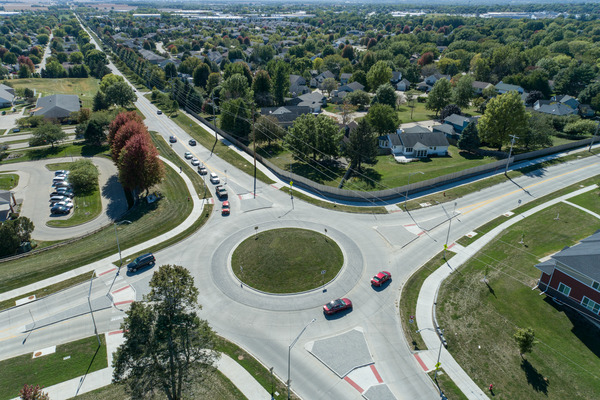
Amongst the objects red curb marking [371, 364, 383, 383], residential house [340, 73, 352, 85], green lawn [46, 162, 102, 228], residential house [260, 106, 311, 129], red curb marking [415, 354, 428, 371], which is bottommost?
green lawn [46, 162, 102, 228]

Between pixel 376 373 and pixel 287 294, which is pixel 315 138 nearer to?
pixel 287 294

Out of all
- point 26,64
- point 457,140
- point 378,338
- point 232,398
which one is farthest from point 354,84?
point 26,64

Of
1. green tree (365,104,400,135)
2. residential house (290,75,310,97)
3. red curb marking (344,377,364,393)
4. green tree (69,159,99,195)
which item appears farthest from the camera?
residential house (290,75,310,97)

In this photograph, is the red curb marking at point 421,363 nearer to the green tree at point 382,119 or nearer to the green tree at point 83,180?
the green tree at point 83,180

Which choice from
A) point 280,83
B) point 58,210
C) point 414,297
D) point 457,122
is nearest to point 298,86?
point 280,83

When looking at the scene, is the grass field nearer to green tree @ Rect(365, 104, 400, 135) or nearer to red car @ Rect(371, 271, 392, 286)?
green tree @ Rect(365, 104, 400, 135)

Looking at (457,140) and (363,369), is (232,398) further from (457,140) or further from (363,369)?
(457,140)

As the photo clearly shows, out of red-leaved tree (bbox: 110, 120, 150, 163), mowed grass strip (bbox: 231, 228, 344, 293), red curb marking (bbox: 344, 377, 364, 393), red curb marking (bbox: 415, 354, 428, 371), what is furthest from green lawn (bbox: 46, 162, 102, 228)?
red curb marking (bbox: 415, 354, 428, 371)

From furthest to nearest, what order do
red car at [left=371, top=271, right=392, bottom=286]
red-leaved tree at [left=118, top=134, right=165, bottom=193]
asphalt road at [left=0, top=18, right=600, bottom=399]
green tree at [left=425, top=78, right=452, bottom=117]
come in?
1. green tree at [left=425, top=78, right=452, bottom=117]
2. red-leaved tree at [left=118, top=134, right=165, bottom=193]
3. red car at [left=371, top=271, right=392, bottom=286]
4. asphalt road at [left=0, top=18, right=600, bottom=399]
